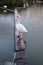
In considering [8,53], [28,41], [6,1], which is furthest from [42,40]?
[6,1]

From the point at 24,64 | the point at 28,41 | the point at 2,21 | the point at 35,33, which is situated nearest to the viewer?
the point at 24,64

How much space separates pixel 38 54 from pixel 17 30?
0.86 m

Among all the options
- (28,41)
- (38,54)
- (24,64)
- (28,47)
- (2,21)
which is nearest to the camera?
(24,64)

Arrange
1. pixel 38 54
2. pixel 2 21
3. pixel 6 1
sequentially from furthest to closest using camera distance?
pixel 6 1
pixel 2 21
pixel 38 54

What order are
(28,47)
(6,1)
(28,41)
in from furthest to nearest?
(6,1) → (28,41) → (28,47)

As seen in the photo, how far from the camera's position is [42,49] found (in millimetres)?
7414

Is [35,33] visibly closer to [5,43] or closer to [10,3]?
[5,43]

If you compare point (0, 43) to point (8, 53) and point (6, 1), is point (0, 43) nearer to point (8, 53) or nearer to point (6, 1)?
point (8, 53)

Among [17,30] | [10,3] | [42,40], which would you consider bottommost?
[10,3]

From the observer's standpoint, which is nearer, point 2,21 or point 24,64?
point 24,64

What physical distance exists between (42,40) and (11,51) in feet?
5.12

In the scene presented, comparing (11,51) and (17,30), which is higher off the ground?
(17,30)

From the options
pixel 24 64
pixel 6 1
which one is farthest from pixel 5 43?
pixel 6 1

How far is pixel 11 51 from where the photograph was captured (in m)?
7.21
